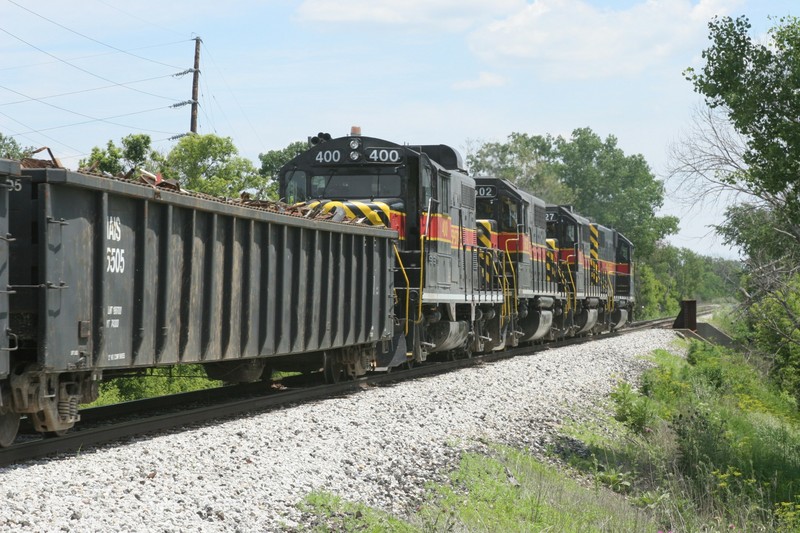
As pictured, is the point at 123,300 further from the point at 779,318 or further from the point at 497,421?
the point at 779,318

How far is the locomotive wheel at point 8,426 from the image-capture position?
848 centimetres

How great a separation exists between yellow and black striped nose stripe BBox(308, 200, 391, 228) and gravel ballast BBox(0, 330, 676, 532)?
2810mm

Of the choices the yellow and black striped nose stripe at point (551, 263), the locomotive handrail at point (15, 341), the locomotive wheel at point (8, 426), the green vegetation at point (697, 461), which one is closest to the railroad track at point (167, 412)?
the locomotive wheel at point (8, 426)

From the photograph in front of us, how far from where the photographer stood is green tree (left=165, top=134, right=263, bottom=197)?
3728 centimetres

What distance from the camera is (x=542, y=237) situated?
2789 centimetres

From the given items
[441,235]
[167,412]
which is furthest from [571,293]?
[167,412]

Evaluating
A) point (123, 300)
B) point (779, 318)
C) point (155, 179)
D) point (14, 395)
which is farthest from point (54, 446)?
point (779, 318)

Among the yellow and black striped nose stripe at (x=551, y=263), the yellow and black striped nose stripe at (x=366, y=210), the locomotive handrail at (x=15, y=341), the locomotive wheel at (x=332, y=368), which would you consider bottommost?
the locomotive wheel at (x=332, y=368)

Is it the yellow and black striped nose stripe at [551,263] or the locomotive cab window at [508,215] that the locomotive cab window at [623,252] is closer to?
the yellow and black striped nose stripe at [551,263]

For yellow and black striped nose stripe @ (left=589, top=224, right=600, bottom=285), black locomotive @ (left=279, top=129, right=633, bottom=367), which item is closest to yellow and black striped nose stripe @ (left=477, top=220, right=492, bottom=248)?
black locomotive @ (left=279, top=129, right=633, bottom=367)

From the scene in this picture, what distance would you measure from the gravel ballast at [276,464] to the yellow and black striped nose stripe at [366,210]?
281 cm

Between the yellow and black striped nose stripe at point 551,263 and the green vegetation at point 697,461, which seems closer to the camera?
the green vegetation at point 697,461

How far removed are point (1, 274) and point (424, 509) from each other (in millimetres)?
4001

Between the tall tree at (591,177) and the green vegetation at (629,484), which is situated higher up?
the tall tree at (591,177)
